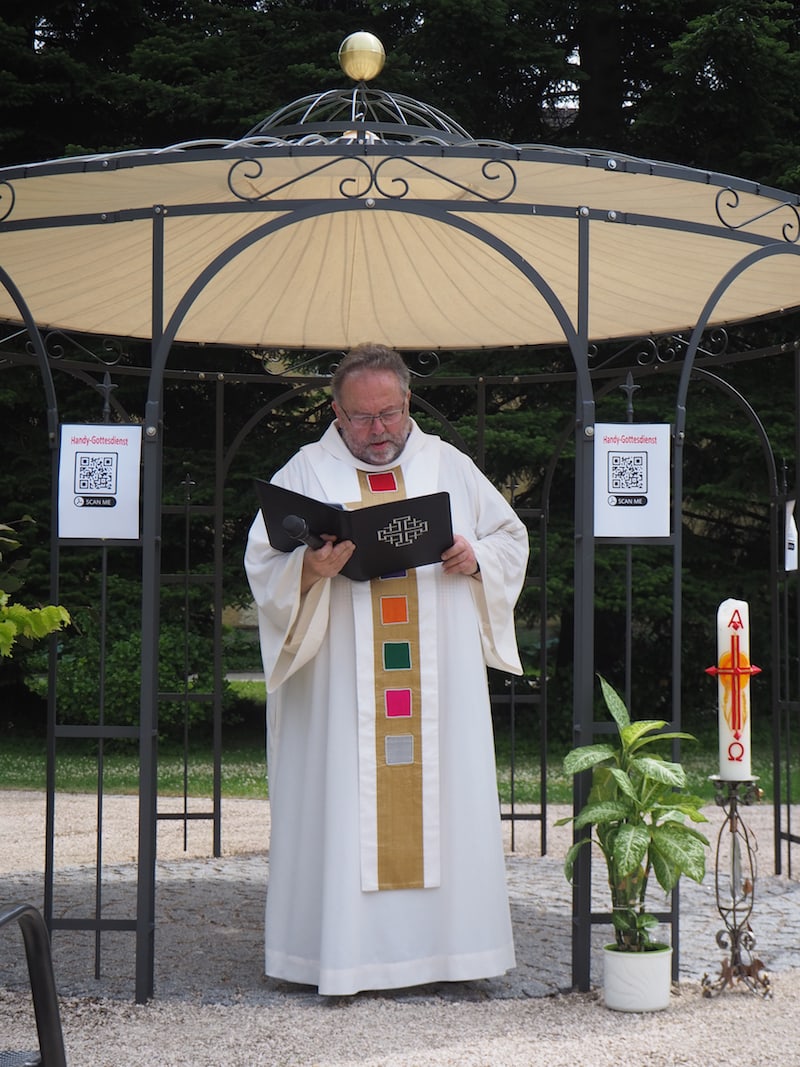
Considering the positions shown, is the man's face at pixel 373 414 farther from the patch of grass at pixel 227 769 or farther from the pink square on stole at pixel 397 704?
the patch of grass at pixel 227 769

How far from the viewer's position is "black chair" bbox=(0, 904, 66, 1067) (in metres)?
2.72

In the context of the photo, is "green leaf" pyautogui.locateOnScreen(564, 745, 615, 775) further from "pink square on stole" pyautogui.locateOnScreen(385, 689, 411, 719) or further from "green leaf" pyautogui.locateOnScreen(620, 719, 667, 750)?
"pink square on stole" pyautogui.locateOnScreen(385, 689, 411, 719)

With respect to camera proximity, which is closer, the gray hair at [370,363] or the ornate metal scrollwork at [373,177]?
the ornate metal scrollwork at [373,177]

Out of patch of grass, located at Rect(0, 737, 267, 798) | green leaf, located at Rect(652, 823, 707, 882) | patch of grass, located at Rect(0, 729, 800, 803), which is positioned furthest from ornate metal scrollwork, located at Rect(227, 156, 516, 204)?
patch of grass, located at Rect(0, 737, 267, 798)

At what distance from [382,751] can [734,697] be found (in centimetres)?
121

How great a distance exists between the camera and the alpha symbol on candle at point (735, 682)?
4699 millimetres

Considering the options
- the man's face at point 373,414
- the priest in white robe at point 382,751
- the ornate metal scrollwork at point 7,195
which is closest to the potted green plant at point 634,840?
the priest in white robe at point 382,751

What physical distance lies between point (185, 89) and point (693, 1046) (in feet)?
41.3

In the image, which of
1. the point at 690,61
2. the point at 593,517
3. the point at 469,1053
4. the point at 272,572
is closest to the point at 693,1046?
the point at 469,1053

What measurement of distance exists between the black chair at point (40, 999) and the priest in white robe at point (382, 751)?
2.02 meters

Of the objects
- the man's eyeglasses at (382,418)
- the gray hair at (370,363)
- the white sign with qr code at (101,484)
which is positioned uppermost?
the gray hair at (370,363)

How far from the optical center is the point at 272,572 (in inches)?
191

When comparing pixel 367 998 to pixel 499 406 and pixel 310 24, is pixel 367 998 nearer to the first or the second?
pixel 499 406

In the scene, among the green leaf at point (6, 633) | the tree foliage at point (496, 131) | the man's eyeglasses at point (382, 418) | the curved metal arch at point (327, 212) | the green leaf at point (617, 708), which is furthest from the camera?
the tree foliage at point (496, 131)
